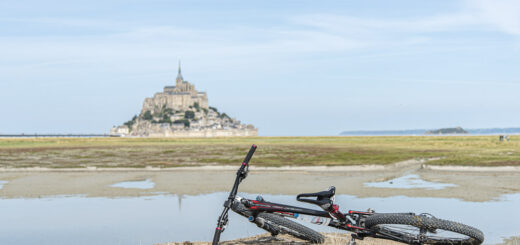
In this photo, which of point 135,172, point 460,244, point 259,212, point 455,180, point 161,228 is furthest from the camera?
point 135,172

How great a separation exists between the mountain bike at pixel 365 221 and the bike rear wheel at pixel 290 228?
0.66 feet

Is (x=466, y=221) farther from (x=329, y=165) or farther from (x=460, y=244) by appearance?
(x=329, y=165)

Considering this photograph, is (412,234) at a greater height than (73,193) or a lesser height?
greater

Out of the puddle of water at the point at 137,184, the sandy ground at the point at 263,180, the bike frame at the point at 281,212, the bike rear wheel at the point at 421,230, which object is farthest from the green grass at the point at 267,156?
the bike frame at the point at 281,212

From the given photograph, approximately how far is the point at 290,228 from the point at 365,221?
1.45 meters

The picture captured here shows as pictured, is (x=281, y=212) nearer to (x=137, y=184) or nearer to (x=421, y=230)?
(x=421, y=230)

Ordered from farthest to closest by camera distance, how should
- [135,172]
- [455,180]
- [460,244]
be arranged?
[135,172] → [455,180] → [460,244]

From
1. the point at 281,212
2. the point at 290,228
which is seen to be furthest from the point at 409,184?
the point at 281,212

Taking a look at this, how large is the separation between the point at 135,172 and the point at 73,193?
1022 cm

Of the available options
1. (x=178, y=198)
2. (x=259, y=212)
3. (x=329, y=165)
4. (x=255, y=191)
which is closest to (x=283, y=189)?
(x=255, y=191)

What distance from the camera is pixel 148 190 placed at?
71.5ft

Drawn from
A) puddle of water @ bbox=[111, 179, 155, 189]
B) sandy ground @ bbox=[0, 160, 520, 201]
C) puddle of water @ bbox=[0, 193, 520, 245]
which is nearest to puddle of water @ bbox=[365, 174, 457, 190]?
sandy ground @ bbox=[0, 160, 520, 201]

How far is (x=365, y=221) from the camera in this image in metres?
7.41

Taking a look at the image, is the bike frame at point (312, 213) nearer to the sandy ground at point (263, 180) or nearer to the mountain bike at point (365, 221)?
the mountain bike at point (365, 221)
